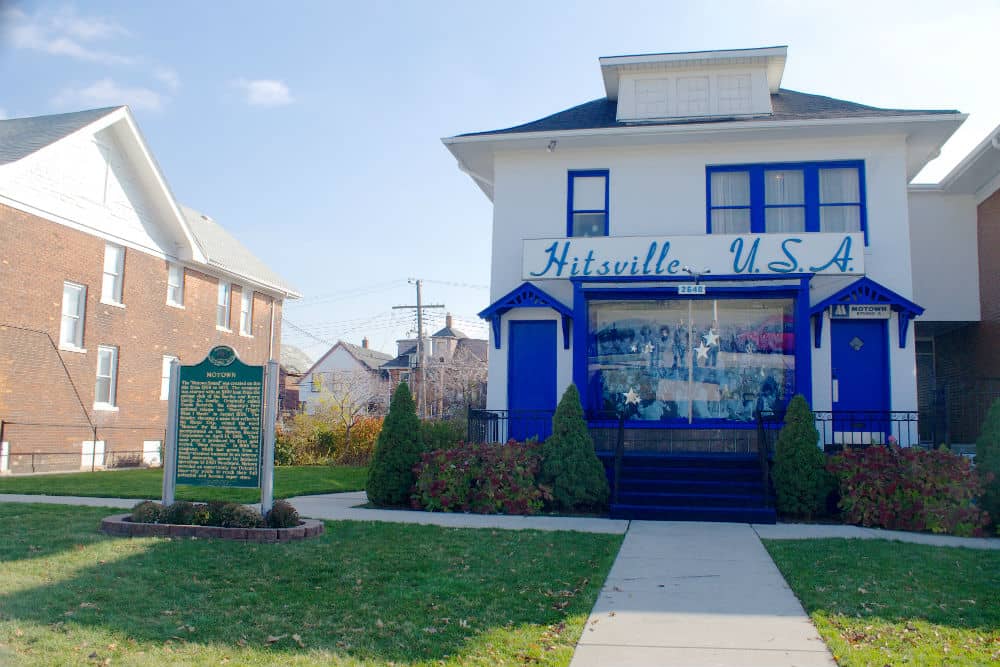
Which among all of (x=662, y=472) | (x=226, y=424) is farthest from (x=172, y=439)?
(x=662, y=472)

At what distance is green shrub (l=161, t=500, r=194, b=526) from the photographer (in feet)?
33.1

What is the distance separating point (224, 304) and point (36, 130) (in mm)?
9069

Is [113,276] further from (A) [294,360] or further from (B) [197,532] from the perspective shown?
(A) [294,360]

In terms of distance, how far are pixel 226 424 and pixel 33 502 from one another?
4.19 meters

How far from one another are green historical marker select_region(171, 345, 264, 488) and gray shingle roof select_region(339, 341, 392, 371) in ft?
194

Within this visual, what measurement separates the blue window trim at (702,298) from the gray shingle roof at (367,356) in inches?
2125

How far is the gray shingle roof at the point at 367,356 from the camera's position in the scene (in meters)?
71.9

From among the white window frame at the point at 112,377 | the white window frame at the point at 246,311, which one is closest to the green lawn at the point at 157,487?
the white window frame at the point at 112,377

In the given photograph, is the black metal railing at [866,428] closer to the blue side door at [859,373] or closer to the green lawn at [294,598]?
the blue side door at [859,373]

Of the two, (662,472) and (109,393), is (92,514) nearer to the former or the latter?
(662,472)

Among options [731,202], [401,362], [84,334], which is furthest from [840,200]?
[401,362]

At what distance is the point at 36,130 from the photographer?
2386cm

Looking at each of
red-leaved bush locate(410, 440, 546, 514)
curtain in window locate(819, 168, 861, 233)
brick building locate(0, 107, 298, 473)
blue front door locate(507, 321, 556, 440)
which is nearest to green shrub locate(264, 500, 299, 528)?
red-leaved bush locate(410, 440, 546, 514)

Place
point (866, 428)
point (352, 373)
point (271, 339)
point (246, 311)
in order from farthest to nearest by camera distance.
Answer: point (352, 373) < point (271, 339) < point (246, 311) < point (866, 428)
